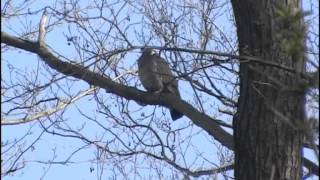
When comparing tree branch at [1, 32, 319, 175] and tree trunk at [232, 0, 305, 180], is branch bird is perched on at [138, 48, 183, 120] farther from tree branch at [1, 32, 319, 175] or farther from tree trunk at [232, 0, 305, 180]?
tree trunk at [232, 0, 305, 180]

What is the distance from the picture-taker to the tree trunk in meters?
4.67

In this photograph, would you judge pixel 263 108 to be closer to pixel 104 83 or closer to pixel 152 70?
pixel 104 83

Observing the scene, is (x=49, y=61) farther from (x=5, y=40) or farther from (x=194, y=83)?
(x=194, y=83)

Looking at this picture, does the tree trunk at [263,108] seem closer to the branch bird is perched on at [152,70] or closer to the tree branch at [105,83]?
the tree branch at [105,83]

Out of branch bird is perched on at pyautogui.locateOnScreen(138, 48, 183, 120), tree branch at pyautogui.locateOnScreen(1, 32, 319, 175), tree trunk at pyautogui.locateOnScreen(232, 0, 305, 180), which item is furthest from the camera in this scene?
branch bird is perched on at pyautogui.locateOnScreen(138, 48, 183, 120)

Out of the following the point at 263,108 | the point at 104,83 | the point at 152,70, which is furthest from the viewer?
the point at 152,70

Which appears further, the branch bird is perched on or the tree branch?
the branch bird is perched on

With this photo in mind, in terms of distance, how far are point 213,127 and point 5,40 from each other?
1551 millimetres

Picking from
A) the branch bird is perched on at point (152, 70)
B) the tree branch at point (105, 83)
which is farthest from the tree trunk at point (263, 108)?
the branch bird is perched on at point (152, 70)

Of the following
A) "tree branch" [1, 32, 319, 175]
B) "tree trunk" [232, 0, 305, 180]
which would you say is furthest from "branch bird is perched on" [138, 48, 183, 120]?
"tree trunk" [232, 0, 305, 180]

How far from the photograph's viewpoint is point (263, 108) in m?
4.80

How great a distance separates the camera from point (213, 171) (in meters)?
6.30

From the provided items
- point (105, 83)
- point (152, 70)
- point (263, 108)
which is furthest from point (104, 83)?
point (152, 70)

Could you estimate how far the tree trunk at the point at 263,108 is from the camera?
4.67 meters
